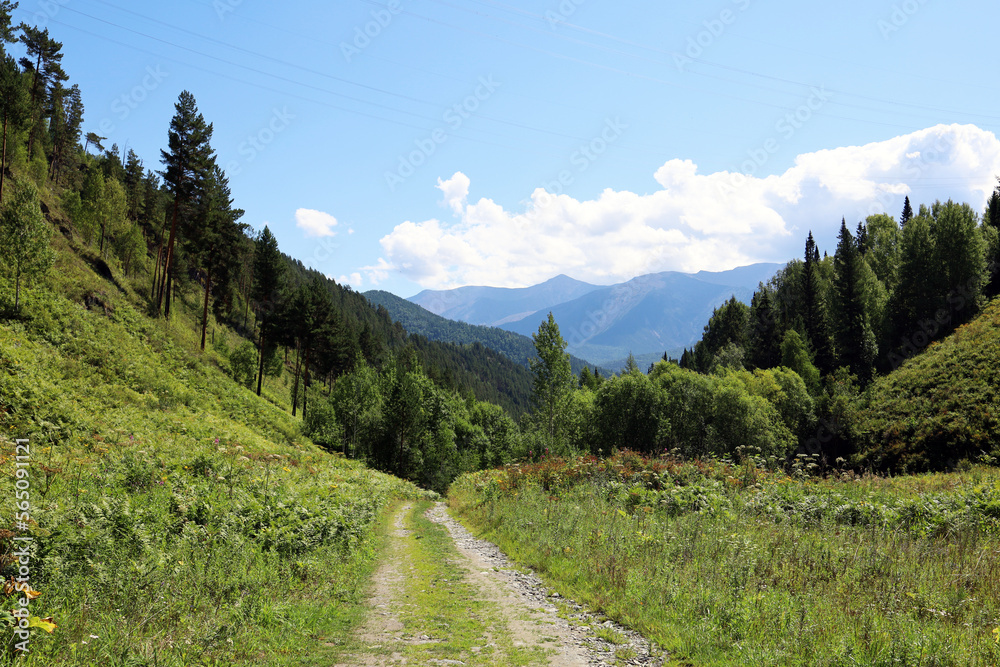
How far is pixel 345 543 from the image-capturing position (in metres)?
10.5

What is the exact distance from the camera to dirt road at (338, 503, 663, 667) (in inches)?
213

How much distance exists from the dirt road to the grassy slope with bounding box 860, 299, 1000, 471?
31273mm

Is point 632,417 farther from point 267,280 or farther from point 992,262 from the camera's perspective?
point 992,262

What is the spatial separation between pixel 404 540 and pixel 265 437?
21.7 m

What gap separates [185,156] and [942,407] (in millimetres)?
62836

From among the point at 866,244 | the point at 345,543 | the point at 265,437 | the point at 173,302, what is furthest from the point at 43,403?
the point at 866,244

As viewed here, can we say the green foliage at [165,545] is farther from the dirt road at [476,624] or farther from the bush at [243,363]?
the bush at [243,363]

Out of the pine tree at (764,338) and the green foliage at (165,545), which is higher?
the pine tree at (764,338)

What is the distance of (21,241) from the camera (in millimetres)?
21797

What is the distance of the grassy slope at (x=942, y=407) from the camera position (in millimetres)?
33094

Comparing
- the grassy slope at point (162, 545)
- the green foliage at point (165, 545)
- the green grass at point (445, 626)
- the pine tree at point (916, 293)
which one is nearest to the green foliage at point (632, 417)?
the pine tree at point (916, 293)

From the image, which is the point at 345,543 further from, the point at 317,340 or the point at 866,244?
the point at 866,244

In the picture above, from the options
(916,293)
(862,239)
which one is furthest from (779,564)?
(862,239)

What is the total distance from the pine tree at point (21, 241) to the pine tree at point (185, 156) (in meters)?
11.6
